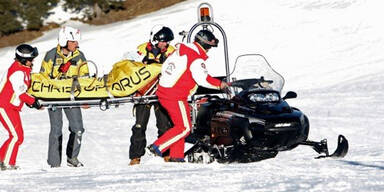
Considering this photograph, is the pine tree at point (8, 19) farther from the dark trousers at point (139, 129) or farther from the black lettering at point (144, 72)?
the black lettering at point (144, 72)

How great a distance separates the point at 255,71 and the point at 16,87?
9.49 ft

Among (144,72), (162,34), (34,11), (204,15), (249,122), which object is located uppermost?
(34,11)

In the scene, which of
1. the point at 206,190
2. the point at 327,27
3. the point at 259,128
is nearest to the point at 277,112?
the point at 259,128

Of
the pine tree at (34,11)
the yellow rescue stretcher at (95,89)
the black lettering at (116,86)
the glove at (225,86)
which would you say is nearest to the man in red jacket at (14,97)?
the yellow rescue stretcher at (95,89)

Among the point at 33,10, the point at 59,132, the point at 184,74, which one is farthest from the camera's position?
the point at 33,10

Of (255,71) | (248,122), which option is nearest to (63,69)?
(255,71)

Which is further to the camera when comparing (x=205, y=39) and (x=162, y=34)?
(x=162, y=34)

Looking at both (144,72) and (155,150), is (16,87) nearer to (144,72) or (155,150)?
(144,72)

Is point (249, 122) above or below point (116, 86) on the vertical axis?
below

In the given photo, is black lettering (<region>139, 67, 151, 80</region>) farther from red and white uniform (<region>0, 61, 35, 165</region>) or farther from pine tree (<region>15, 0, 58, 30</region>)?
pine tree (<region>15, 0, 58, 30</region>)

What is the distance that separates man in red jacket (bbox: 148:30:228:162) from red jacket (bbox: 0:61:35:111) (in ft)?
5.18

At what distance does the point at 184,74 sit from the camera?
28.8 feet

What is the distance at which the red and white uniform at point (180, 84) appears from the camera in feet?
28.5

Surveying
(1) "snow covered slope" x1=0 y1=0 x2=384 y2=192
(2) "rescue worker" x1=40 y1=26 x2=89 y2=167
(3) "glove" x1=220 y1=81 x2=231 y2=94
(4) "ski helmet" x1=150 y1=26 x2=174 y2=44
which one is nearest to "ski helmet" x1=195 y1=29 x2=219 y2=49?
(3) "glove" x1=220 y1=81 x2=231 y2=94
